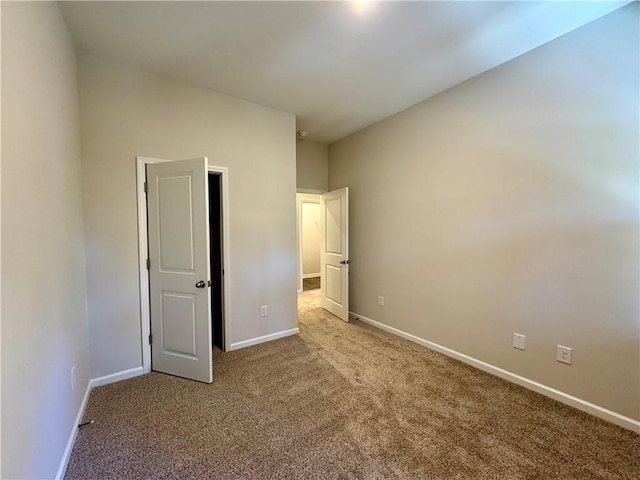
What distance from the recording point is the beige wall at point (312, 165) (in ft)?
14.2

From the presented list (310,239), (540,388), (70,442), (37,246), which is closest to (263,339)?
(70,442)

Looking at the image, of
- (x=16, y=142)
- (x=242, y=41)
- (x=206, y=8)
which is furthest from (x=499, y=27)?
(x=16, y=142)

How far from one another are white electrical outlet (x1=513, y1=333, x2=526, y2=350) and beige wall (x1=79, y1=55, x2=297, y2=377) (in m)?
2.34

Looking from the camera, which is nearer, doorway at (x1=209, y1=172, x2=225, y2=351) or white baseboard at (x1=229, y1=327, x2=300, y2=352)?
white baseboard at (x1=229, y1=327, x2=300, y2=352)

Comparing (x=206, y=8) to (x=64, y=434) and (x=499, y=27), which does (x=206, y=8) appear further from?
(x=64, y=434)

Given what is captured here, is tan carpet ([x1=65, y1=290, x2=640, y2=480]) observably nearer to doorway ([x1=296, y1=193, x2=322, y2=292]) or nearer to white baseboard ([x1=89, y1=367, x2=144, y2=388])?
white baseboard ([x1=89, y1=367, x2=144, y2=388])

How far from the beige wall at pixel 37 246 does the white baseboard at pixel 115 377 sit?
372 millimetres

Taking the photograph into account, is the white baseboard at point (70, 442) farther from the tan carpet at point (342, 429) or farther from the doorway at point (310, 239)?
the doorway at point (310, 239)

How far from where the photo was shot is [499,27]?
6.45 ft

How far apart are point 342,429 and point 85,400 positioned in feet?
6.48

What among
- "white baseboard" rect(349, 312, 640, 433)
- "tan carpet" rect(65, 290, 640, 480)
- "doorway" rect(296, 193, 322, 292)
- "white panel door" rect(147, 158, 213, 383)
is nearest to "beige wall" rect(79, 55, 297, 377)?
"white panel door" rect(147, 158, 213, 383)

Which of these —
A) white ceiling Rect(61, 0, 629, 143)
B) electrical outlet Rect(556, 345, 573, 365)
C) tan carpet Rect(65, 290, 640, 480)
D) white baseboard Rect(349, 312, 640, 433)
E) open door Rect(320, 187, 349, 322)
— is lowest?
tan carpet Rect(65, 290, 640, 480)

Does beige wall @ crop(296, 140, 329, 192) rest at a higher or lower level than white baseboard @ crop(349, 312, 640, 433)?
higher

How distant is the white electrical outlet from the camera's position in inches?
92.3
